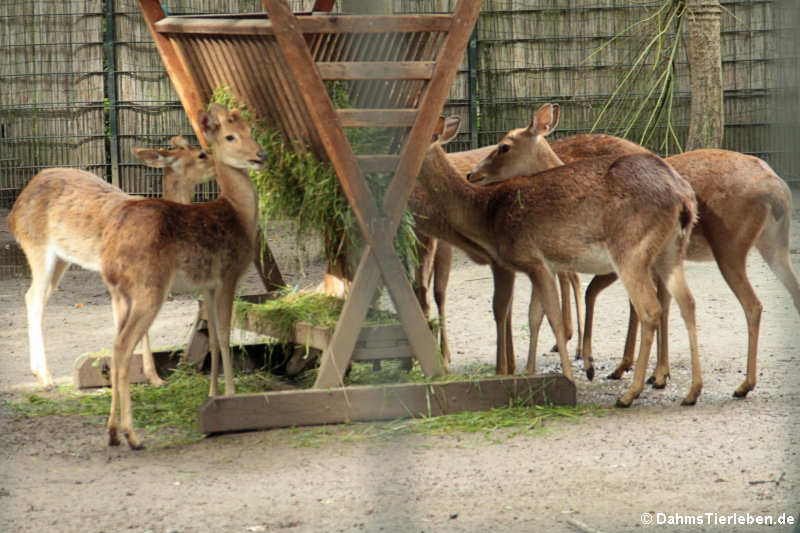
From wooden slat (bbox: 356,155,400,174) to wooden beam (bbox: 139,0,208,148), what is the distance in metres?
1.36

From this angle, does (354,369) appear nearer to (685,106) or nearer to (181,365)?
(181,365)

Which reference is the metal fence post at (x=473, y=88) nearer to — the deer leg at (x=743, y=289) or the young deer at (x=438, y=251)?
the young deer at (x=438, y=251)

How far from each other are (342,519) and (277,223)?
7.45 ft

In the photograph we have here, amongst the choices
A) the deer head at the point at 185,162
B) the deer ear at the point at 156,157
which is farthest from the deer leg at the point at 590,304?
the deer ear at the point at 156,157

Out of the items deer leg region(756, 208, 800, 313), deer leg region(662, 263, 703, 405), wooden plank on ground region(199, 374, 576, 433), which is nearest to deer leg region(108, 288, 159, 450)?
wooden plank on ground region(199, 374, 576, 433)

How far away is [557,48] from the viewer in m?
11.8

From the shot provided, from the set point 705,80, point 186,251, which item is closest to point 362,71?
point 186,251

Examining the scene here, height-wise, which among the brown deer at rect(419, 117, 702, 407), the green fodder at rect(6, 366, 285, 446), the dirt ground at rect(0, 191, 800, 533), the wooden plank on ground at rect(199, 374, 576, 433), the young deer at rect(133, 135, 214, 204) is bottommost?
the green fodder at rect(6, 366, 285, 446)

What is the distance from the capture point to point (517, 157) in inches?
235

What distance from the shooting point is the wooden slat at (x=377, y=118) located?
4.53m

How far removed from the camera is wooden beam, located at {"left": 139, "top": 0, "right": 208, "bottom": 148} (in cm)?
565

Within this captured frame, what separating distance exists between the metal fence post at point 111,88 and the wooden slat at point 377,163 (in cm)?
744

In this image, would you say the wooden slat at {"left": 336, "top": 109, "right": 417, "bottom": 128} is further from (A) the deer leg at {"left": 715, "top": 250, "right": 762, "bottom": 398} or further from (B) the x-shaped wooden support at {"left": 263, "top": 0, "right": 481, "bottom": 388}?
(A) the deer leg at {"left": 715, "top": 250, "right": 762, "bottom": 398}

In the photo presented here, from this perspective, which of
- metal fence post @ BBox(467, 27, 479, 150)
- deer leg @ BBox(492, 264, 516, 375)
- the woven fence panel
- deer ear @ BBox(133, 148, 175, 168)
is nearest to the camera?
deer leg @ BBox(492, 264, 516, 375)
